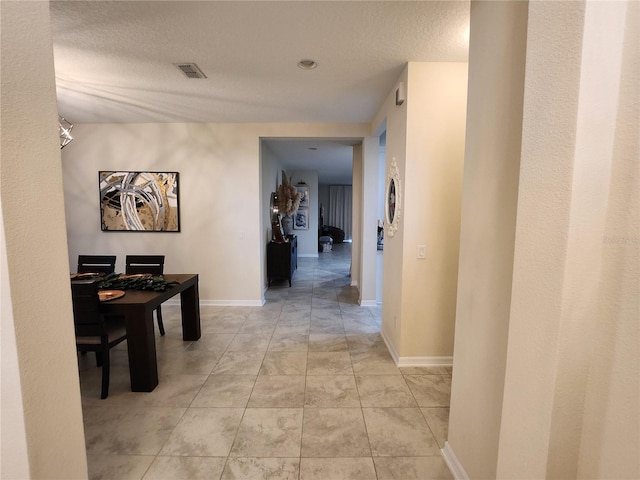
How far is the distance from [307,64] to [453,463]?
3074 millimetres

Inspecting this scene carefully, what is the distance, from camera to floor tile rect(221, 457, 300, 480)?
151cm

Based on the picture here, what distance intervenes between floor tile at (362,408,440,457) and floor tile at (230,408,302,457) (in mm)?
501

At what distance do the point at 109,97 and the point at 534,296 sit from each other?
4.23 metres

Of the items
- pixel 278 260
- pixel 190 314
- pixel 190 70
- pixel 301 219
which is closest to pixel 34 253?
pixel 190 70

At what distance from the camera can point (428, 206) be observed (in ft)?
8.14

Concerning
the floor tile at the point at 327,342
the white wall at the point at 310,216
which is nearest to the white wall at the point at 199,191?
the floor tile at the point at 327,342

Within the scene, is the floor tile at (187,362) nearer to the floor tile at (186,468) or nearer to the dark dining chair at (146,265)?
the dark dining chair at (146,265)

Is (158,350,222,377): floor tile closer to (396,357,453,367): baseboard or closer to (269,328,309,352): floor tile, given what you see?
(269,328,309,352): floor tile

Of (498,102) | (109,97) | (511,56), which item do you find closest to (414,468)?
(498,102)

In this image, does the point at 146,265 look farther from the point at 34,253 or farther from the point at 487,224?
the point at 487,224

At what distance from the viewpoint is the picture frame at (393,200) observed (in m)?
2.64

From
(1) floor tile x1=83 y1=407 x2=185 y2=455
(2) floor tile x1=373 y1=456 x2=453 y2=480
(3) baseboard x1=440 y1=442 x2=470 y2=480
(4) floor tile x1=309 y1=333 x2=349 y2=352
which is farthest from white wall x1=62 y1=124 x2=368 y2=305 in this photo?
(3) baseboard x1=440 y1=442 x2=470 y2=480

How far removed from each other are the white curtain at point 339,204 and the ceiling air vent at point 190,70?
10009mm

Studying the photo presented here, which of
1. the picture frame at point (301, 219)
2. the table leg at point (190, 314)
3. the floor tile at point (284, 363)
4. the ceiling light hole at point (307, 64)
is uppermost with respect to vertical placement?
the ceiling light hole at point (307, 64)
